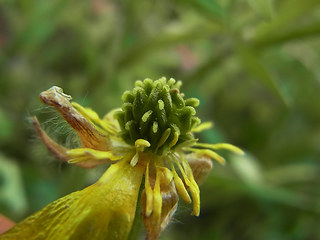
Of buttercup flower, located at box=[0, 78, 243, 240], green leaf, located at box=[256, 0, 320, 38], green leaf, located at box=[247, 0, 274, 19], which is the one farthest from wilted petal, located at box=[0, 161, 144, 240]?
green leaf, located at box=[256, 0, 320, 38]

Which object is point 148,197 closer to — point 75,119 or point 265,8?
point 75,119

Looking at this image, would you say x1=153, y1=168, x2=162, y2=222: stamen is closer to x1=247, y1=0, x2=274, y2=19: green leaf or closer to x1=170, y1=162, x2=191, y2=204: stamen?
x1=170, y1=162, x2=191, y2=204: stamen

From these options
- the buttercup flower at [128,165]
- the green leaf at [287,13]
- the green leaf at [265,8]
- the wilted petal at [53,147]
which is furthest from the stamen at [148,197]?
the green leaf at [287,13]

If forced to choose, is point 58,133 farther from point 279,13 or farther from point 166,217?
point 279,13

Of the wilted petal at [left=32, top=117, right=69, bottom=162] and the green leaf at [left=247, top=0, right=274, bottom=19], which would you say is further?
the green leaf at [left=247, top=0, right=274, bottom=19]

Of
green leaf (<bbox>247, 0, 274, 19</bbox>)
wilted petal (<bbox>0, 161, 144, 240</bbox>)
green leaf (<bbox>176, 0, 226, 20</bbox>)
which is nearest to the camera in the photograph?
wilted petal (<bbox>0, 161, 144, 240</bbox>)

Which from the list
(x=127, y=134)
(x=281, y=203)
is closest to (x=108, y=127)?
(x=127, y=134)

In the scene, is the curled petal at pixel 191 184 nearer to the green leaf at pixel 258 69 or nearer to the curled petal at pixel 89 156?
the curled petal at pixel 89 156

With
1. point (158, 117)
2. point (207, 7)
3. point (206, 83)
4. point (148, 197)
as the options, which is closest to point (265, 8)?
point (207, 7)
